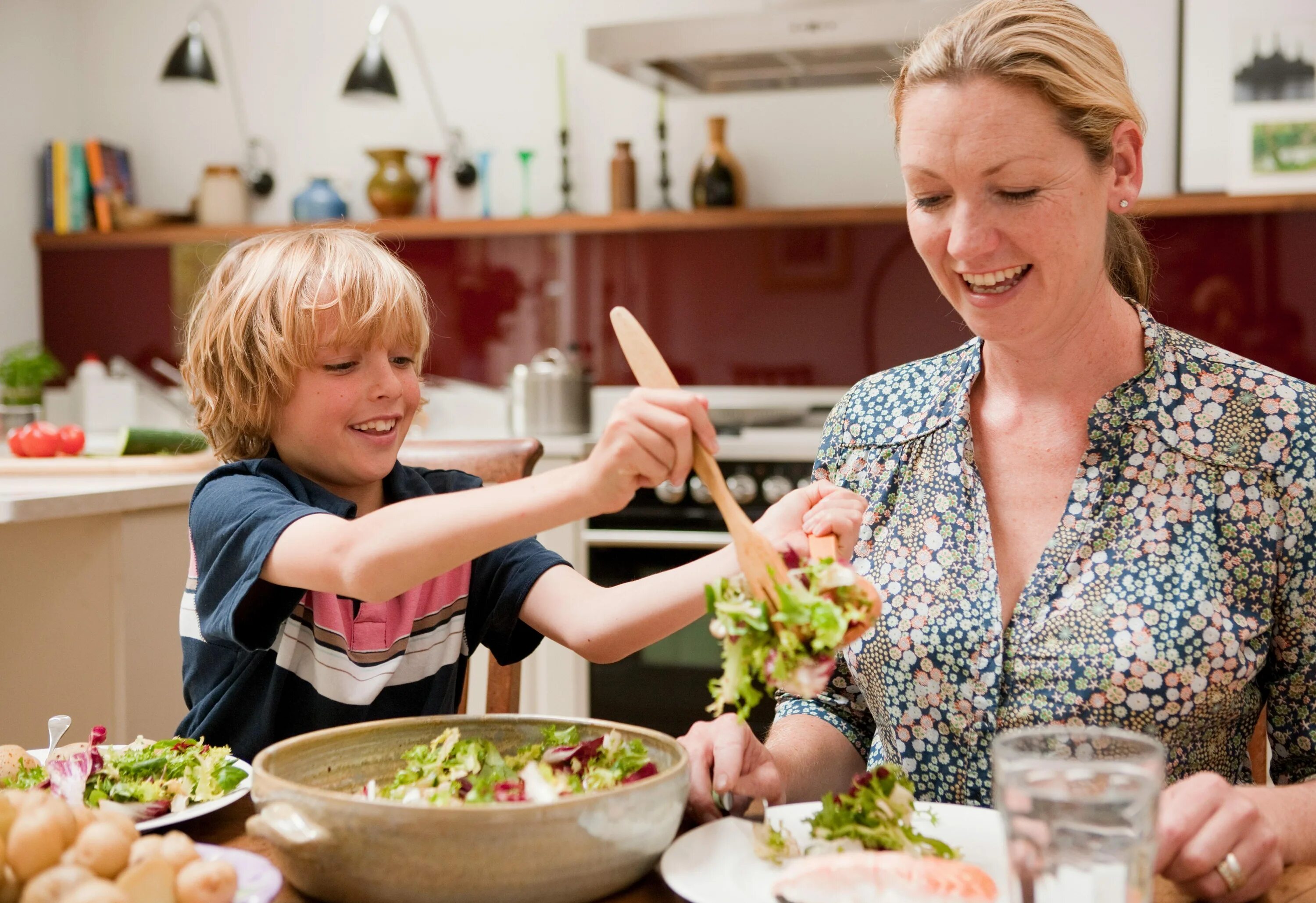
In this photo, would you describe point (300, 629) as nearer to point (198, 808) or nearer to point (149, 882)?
point (198, 808)

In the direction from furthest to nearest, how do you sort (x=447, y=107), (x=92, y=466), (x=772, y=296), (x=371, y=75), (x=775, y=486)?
(x=447, y=107) < (x=772, y=296) < (x=371, y=75) < (x=775, y=486) < (x=92, y=466)

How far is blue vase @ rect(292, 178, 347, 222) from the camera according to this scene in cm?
425

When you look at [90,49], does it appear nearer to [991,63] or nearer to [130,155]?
[130,155]

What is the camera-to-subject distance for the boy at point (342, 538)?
100cm

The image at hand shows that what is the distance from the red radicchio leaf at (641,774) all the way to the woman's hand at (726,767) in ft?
0.24

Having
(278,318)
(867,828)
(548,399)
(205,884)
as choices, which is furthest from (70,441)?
(867,828)

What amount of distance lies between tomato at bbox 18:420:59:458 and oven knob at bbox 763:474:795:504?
1.68 m

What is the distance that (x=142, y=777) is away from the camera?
94 cm

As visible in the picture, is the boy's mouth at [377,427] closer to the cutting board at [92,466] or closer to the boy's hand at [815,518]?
the boy's hand at [815,518]

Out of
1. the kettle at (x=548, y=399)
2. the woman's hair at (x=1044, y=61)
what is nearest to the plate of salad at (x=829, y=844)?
the woman's hair at (x=1044, y=61)

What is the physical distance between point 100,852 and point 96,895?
60 millimetres

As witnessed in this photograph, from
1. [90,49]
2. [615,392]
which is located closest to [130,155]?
[90,49]

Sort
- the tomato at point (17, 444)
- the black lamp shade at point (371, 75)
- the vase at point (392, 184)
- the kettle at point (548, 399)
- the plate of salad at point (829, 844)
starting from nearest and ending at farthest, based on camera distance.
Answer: the plate of salad at point (829, 844), the tomato at point (17, 444), the kettle at point (548, 399), the black lamp shade at point (371, 75), the vase at point (392, 184)

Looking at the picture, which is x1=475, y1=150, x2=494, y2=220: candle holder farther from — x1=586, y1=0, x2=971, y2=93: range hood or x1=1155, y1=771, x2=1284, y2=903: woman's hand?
x1=1155, y1=771, x2=1284, y2=903: woman's hand
